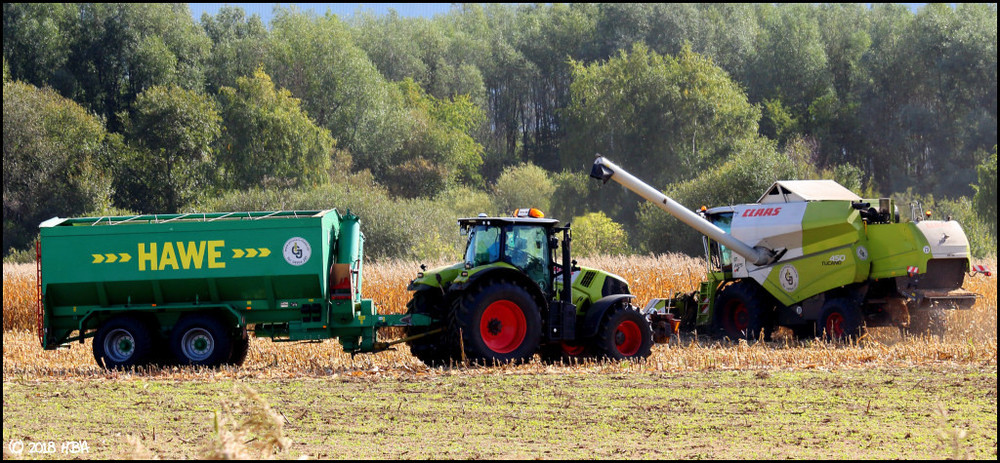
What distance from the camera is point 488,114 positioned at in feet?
239

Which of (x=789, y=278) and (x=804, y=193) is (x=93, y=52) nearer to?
(x=804, y=193)

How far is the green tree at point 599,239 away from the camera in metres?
40.4

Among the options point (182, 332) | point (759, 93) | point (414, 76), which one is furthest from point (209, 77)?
point (182, 332)

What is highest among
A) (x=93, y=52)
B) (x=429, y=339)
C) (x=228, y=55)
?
(x=228, y=55)

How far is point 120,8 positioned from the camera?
177 ft

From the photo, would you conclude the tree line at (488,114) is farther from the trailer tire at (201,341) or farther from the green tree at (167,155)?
the trailer tire at (201,341)

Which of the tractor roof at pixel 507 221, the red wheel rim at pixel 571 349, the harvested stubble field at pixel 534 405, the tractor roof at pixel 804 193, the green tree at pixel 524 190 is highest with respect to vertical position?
the green tree at pixel 524 190

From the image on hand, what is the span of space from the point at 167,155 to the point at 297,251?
121 ft

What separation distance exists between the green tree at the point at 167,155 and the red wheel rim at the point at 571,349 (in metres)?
36.8

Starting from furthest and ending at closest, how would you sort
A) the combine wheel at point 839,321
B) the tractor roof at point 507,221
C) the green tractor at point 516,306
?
1. the combine wheel at point 839,321
2. the tractor roof at point 507,221
3. the green tractor at point 516,306

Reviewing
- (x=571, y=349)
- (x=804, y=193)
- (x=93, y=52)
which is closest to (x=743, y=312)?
(x=804, y=193)

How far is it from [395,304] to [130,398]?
1069 centimetres

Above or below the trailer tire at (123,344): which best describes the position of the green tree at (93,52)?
above

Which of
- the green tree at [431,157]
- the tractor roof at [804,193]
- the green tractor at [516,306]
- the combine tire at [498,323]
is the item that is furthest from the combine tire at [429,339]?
the green tree at [431,157]
